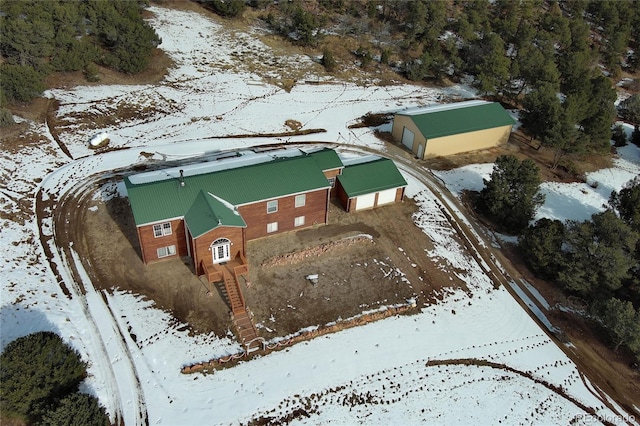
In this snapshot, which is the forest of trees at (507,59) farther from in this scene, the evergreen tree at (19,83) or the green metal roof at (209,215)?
the green metal roof at (209,215)

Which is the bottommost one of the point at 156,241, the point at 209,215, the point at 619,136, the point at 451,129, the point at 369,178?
the point at 619,136

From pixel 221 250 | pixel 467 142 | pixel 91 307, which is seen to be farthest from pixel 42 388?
pixel 467 142

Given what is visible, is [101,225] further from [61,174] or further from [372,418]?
[372,418]

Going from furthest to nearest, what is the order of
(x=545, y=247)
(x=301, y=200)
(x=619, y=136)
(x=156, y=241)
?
(x=619, y=136), (x=301, y=200), (x=545, y=247), (x=156, y=241)

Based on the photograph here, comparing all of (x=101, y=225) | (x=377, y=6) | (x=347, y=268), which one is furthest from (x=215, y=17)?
(x=347, y=268)

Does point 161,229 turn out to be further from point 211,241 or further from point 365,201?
point 365,201

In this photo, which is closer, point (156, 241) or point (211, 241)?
point (211, 241)
